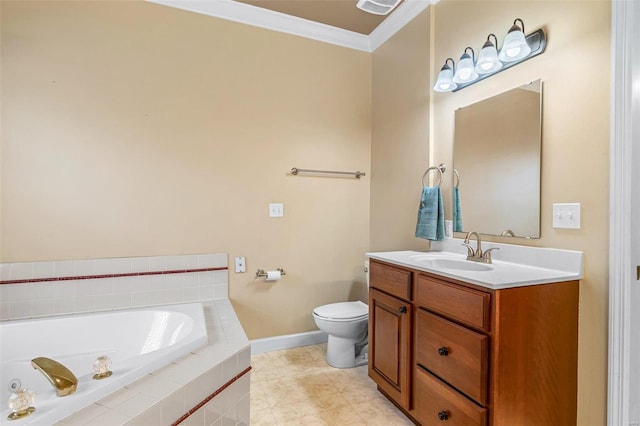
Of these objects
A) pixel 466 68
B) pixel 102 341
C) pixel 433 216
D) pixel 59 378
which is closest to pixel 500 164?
pixel 433 216

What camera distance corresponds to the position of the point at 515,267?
158 cm

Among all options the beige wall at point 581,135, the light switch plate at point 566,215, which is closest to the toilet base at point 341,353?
the beige wall at point 581,135

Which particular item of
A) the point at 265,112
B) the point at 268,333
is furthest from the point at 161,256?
the point at 265,112

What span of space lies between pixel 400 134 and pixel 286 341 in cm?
199

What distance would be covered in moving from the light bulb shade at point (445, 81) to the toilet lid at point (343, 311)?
5.45 feet

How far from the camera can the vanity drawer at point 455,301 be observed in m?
1.27

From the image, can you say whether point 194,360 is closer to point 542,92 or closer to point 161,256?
point 161,256

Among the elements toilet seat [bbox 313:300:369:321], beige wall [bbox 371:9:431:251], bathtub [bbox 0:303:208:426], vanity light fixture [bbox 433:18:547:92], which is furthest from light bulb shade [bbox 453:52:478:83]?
bathtub [bbox 0:303:208:426]

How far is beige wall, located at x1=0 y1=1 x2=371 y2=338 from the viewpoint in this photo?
202cm

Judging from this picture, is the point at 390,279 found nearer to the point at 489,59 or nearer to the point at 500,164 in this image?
the point at 500,164

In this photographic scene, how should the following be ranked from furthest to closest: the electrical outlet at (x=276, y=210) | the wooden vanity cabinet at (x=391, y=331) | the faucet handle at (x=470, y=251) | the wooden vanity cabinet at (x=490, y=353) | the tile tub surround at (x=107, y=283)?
the electrical outlet at (x=276, y=210), the tile tub surround at (x=107, y=283), the faucet handle at (x=470, y=251), the wooden vanity cabinet at (x=391, y=331), the wooden vanity cabinet at (x=490, y=353)

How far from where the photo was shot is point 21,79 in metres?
1.98

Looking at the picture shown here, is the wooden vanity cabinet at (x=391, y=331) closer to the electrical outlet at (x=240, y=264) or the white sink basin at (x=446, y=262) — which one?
the white sink basin at (x=446, y=262)

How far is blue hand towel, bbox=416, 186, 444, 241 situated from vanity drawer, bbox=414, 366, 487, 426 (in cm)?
85
